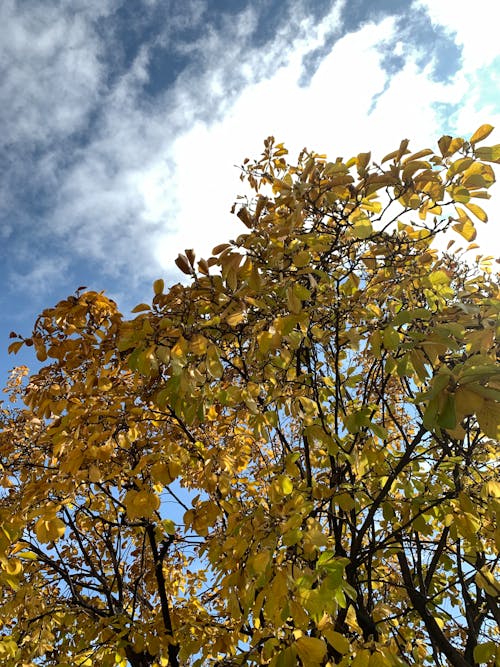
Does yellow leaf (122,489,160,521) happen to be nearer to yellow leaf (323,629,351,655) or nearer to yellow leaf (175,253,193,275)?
yellow leaf (323,629,351,655)

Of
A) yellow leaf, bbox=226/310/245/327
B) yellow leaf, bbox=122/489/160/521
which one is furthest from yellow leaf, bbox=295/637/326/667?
yellow leaf, bbox=226/310/245/327

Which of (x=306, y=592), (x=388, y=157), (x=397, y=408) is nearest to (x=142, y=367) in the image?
(x=306, y=592)

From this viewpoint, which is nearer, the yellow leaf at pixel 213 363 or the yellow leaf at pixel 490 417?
the yellow leaf at pixel 490 417

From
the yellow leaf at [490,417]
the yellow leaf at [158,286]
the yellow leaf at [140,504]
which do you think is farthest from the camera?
the yellow leaf at [140,504]

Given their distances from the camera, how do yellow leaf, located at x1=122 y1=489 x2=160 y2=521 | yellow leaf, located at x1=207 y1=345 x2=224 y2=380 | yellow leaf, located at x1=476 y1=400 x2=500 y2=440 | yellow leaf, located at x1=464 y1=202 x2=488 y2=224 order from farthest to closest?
yellow leaf, located at x1=122 y1=489 x2=160 y2=521 → yellow leaf, located at x1=464 y1=202 x2=488 y2=224 → yellow leaf, located at x1=207 y1=345 x2=224 y2=380 → yellow leaf, located at x1=476 y1=400 x2=500 y2=440

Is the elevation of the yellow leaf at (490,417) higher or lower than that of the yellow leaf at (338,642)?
higher

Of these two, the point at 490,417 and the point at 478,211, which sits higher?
the point at 478,211

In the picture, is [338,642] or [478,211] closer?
[338,642]

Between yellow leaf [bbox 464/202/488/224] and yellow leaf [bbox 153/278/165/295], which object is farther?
yellow leaf [bbox 153/278/165/295]

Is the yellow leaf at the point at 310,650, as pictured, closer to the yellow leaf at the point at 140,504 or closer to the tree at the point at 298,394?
the tree at the point at 298,394

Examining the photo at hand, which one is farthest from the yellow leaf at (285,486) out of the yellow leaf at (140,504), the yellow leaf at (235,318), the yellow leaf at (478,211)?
the yellow leaf at (478,211)

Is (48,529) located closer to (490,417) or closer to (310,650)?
(310,650)

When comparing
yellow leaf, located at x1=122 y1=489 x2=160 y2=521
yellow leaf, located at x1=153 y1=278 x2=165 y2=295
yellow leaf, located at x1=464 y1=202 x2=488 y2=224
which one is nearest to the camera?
yellow leaf, located at x1=464 y1=202 x2=488 y2=224

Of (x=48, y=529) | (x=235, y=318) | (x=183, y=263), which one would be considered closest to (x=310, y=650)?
(x=235, y=318)
